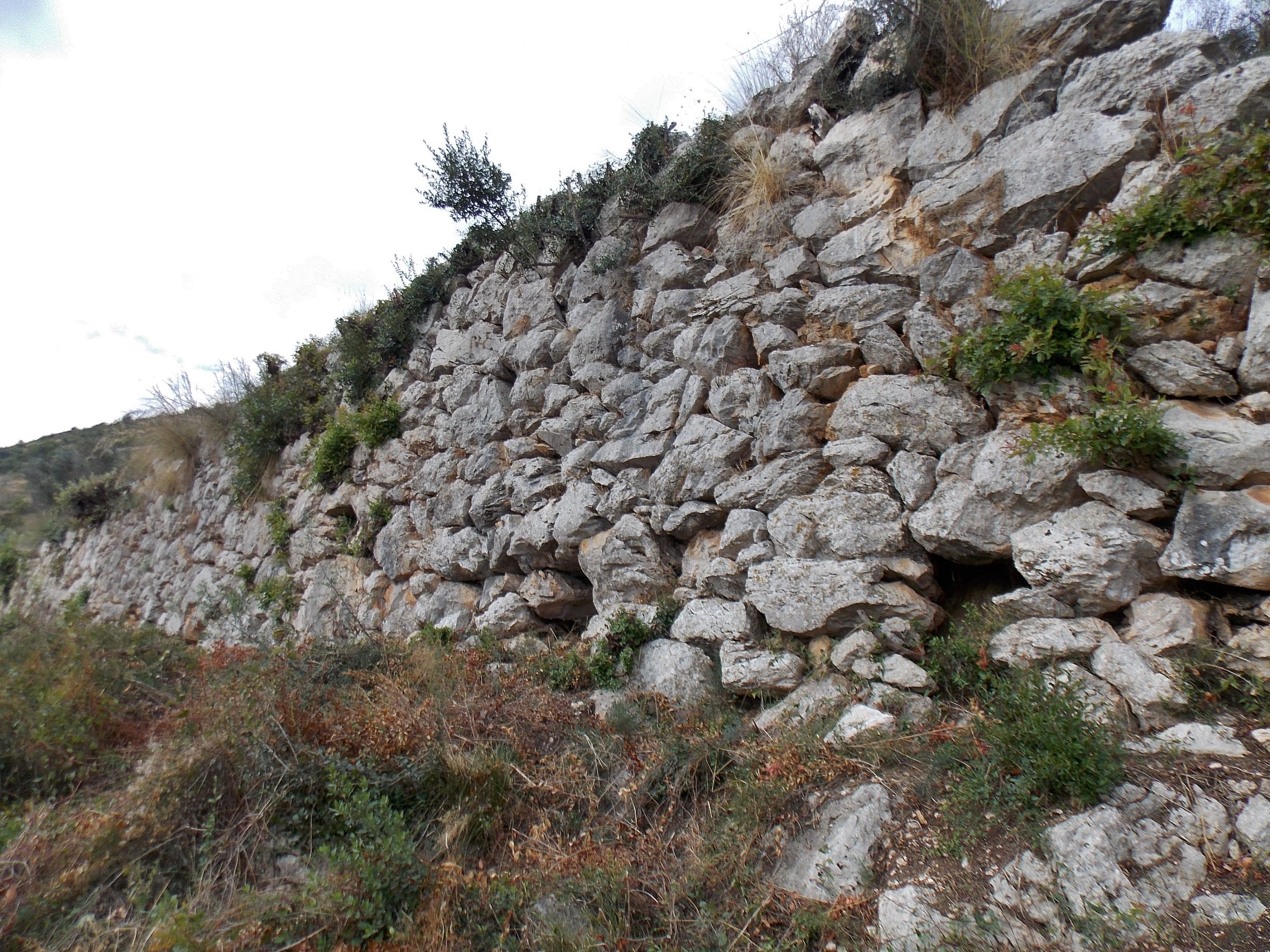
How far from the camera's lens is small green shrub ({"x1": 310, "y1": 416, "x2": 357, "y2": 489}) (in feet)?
29.4

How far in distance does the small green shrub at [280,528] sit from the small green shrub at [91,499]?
7.24 m

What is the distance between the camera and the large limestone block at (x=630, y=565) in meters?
5.35

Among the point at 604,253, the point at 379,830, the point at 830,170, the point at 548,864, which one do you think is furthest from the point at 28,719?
the point at 830,170

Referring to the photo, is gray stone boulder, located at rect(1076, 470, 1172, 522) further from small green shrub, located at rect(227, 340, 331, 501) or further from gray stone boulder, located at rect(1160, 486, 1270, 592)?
small green shrub, located at rect(227, 340, 331, 501)

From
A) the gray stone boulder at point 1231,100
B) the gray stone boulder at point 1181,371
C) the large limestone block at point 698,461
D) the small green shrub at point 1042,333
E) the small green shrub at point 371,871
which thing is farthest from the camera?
the large limestone block at point 698,461

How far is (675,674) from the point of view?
4.63 metres

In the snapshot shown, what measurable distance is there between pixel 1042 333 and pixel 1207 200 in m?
0.95

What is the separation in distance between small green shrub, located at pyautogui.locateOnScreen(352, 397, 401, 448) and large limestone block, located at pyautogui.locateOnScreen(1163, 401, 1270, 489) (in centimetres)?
743

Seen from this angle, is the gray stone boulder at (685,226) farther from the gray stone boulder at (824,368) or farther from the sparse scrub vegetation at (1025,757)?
the sparse scrub vegetation at (1025,757)

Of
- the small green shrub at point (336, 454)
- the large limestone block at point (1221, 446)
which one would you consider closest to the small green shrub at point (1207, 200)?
the large limestone block at point (1221, 446)

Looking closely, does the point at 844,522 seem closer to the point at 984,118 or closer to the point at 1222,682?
the point at 1222,682

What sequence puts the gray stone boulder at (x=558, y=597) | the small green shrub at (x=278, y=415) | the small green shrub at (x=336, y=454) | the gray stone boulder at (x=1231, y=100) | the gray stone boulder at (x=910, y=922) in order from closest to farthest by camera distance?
the gray stone boulder at (x=910, y=922), the gray stone boulder at (x=1231, y=100), the gray stone boulder at (x=558, y=597), the small green shrub at (x=336, y=454), the small green shrub at (x=278, y=415)

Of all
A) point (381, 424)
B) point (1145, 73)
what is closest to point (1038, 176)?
point (1145, 73)

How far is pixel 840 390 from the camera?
4.85 meters
